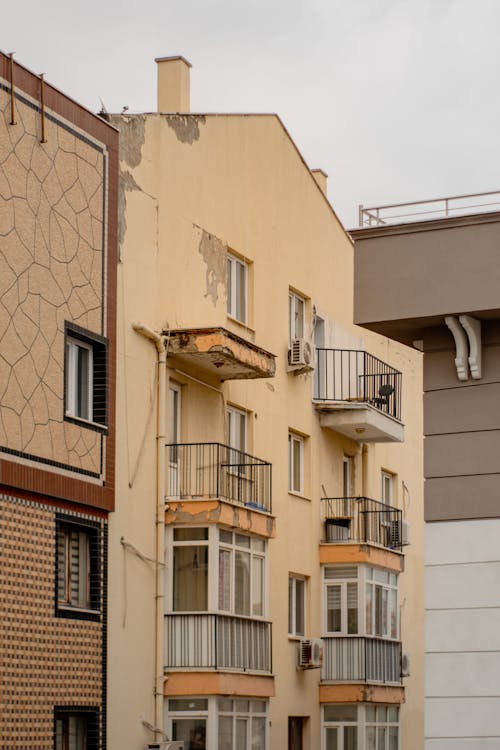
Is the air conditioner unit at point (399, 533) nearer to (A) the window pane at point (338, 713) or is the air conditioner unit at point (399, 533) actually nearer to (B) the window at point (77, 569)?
(A) the window pane at point (338, 713)

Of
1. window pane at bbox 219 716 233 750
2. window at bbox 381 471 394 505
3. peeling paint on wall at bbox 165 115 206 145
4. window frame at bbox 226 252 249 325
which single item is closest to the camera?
window pane at bbox 219 716 233 750

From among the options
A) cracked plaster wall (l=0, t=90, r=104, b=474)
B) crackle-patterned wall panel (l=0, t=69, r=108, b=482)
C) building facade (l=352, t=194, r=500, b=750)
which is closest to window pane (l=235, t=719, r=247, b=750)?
crackle-patterned wall panel (l=0, t=69, r=108, b=482)

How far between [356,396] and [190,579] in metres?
9.00

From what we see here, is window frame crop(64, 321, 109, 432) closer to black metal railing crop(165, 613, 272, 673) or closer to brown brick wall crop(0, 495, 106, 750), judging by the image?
brown brick wall crop(0, 495, 106, 750)

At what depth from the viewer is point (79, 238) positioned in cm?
2380

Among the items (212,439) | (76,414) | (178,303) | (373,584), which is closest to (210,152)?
(178,303)

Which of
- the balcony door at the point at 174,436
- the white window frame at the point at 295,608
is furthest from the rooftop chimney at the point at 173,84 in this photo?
the white window frame at the point at 295,608

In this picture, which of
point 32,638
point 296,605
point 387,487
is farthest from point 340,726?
point 32,638

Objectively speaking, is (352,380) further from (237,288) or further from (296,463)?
(237,288)

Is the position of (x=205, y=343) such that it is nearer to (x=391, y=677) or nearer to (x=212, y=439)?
(x=212, y=439)

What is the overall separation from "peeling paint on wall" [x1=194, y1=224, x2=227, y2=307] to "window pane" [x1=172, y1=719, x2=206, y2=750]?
23.4 ft

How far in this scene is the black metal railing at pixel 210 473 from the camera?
26.8m

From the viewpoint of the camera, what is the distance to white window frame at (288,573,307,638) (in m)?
31.4

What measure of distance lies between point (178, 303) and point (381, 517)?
31.3 feet
